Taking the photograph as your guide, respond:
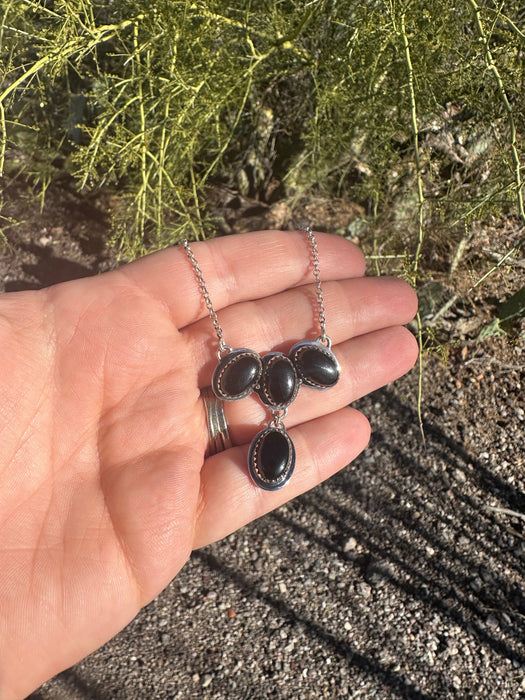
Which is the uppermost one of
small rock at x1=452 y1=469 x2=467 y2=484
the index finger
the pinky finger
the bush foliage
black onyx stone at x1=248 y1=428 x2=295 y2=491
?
the bush foliage

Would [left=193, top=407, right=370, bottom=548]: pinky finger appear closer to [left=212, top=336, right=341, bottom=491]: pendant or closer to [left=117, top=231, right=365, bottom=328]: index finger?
[left=212, top=336, right=341, bottom=491]: pendant

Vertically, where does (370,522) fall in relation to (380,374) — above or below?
below

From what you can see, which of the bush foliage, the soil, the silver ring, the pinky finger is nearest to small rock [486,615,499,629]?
the soil

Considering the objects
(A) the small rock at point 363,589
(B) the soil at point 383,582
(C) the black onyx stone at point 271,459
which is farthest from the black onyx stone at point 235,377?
(A) the small rock at point 363,589

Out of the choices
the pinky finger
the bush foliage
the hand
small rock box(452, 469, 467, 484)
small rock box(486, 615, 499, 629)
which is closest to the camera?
the hand

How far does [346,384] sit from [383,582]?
1.70 ft

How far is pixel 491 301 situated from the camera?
198cm

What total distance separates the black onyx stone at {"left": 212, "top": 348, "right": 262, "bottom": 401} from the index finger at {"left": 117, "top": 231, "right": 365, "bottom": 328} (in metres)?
0.19

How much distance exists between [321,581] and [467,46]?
150 centimetres

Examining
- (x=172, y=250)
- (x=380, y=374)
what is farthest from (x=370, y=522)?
(x=172, y=250)

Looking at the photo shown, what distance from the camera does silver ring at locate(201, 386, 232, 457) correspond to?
143 cm

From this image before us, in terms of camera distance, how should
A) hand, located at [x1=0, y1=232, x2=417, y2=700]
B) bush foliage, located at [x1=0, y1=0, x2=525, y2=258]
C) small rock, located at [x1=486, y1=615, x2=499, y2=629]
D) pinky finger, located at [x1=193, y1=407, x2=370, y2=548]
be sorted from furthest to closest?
bush foliage, located at [x1=0, y1=0, x2=525, y2=258] < small rock, located at [x1=486, y1=615, x2=499, y2=629] < pinky finger, located at [x1=193, y1=407, x2=370, y2=548] < hand, located at [x1=0, y1=232, x2=417, y2=700]

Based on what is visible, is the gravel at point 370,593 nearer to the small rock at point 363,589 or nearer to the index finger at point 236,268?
the small rock at point 363,589

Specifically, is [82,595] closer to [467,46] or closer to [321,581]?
[321,581]
